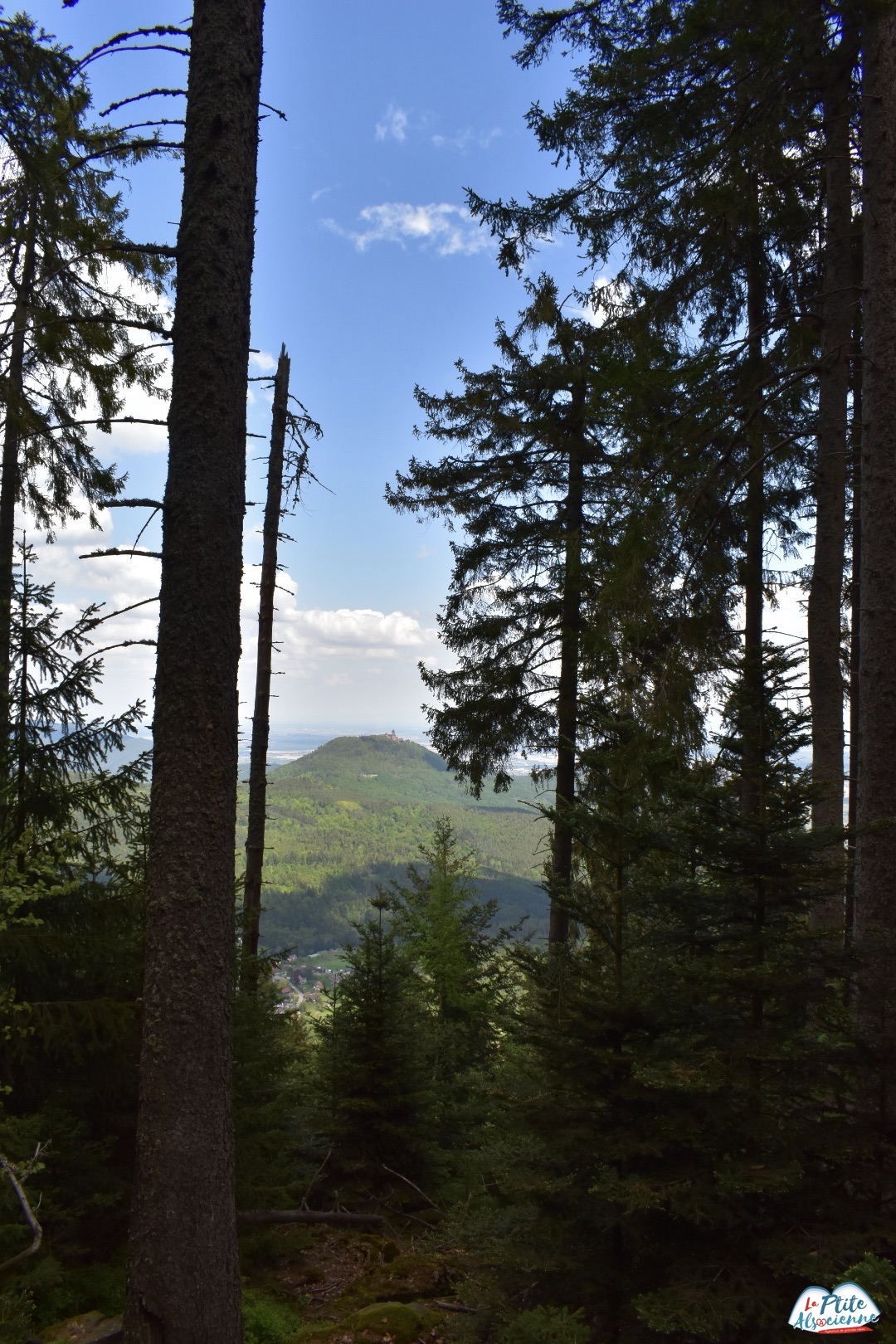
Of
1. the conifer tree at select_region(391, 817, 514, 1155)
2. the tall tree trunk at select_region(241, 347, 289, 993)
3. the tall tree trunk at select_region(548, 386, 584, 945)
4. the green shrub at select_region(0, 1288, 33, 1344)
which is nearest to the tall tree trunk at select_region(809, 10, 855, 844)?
the tall tree trunk at select_region(548, 386, 584, 945)

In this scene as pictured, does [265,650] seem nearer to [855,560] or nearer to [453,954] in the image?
[453,954]

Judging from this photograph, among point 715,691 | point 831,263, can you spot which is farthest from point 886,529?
point 831,263

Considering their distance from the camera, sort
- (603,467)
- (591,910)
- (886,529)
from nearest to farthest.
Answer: (591,910) → (886,529) → (603,467)

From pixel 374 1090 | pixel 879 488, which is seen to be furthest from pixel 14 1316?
pixel 879 488

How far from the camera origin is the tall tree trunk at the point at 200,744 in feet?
11.4

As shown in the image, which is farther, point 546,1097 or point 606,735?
point 606,735

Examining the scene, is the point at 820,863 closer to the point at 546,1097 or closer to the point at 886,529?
the point at 546,1097

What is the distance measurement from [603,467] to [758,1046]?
8910 millimetres

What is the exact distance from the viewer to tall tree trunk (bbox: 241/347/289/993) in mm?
10883

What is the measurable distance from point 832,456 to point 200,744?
562 cm

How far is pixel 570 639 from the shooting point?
35.0 feet

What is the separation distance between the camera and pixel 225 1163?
3635 mm

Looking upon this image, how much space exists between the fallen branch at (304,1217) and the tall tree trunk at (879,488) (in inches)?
184

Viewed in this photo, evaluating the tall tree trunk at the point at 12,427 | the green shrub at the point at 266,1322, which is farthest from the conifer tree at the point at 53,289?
the green shrub at the point at 266,1322
